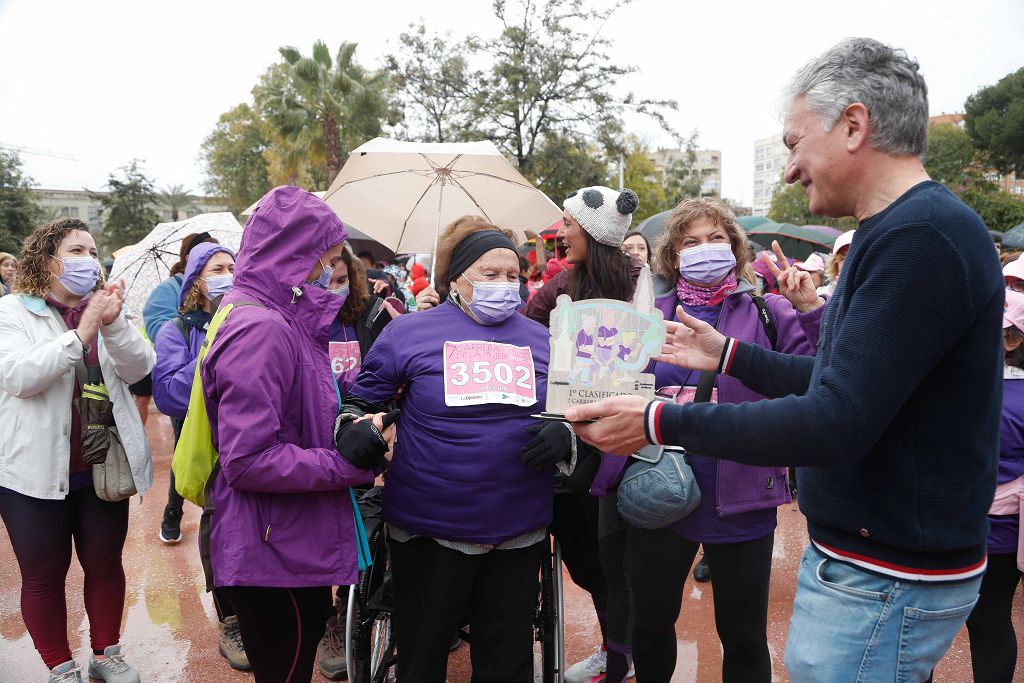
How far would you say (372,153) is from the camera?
5008mm

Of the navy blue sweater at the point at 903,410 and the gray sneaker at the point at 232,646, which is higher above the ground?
the navy blue sweater at the point at 903,410


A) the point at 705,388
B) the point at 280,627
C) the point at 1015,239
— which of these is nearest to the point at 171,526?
the point at 280,627

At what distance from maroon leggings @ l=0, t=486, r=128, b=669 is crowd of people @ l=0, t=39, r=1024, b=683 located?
0.04 ft

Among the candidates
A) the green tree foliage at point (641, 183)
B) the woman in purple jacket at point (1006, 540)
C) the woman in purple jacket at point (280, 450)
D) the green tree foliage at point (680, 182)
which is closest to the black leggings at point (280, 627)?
the woman in purple jacket at point (280, 450)

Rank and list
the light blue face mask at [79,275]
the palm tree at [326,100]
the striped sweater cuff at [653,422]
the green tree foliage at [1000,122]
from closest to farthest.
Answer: the striped sweater cuff at [653,422], the light blue face mask at [79,275], the palm tree at [326,100], the green tree foliage at [1000,122]

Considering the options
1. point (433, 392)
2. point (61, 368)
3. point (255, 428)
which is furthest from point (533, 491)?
point (61, 368)

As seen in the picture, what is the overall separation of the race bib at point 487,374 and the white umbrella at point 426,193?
96.1 inches

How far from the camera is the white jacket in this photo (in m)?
3.11

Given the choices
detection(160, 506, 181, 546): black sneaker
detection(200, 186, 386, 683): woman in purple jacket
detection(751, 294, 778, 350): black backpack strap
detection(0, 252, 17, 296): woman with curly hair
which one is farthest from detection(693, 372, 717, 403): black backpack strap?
detection(0, 252, 17, 296): woman with curly hair

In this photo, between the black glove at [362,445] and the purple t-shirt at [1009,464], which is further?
the purple t-shirt at [1009,464]

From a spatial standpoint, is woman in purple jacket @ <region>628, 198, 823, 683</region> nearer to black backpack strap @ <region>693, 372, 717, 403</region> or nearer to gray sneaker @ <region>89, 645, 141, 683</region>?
black backpack strap @ <region>693, 372, 717, 403</region>

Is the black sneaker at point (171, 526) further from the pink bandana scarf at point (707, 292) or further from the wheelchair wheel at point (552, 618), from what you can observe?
the pink bandana scarf at point (707, 292)

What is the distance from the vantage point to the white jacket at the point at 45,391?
3.11 metres

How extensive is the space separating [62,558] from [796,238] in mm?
13924
